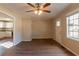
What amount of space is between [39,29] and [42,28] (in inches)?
10.9

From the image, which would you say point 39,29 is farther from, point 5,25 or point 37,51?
point 37,51

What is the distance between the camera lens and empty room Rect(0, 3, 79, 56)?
3.99 meters

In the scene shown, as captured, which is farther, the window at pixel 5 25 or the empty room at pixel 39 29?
the window at pixel 5 25

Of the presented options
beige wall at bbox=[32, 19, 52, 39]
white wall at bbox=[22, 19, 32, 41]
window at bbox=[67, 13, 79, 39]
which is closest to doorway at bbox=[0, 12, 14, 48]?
white wall at bbox=[22, 19, 32, 41]

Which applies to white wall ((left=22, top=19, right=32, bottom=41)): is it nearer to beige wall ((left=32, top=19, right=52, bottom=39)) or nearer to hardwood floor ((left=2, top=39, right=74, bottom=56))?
beige wall ((left=32, top=19, right=52, bottom=39))

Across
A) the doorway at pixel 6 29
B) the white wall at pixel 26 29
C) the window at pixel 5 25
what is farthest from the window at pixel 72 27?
the white wall at pixel 26 29

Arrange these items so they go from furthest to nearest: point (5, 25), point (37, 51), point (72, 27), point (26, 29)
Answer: point (26, 29)
point (5, 25)
point (37, 51)
point (72, 27)

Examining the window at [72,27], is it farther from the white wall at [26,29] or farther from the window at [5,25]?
the white wall at [26,29]

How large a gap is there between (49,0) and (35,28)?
29.2 ft

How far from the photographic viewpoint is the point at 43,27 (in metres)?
9.74

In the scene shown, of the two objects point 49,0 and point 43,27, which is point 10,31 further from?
point 49,0

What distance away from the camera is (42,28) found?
9.73 m

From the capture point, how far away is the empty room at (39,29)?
3.99m

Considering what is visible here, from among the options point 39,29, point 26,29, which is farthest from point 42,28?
point 26,29
